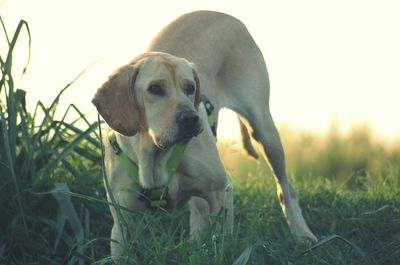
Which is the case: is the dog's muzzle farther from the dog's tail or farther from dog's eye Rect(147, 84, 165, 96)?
the dog's tail

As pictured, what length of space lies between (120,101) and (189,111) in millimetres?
444

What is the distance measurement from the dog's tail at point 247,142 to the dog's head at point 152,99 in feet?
4.74

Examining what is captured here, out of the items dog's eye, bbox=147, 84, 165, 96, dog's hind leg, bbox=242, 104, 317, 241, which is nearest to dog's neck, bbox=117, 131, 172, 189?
dog's eye, bbox=147, 84, 165, 96

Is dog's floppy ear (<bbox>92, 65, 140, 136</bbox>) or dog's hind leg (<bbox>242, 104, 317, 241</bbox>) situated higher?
dog's floppy ear (<bbox>92, 65, 140, 136</bbox>)

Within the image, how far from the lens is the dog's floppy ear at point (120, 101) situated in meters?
4.18

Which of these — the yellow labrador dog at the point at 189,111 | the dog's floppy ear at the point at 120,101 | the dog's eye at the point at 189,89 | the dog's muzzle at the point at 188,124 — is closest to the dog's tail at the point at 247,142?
the yellow labrador dog at the point at 189,111

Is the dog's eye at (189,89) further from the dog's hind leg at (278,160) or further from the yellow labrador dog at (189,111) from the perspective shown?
the dog's hind leg at (278,160)

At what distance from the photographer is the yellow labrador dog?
4137 millimetres

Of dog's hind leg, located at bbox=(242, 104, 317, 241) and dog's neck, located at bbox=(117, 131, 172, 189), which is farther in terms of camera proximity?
dog's hind leg, located at bbox=(242, 104, 317, 241)

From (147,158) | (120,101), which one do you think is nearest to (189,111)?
(120,101)

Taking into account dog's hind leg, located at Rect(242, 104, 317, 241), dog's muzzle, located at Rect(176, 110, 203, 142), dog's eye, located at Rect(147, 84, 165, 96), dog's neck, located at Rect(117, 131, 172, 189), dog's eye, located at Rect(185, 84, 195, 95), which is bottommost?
dog's hind leg, located at Rect(242, 104, 317, 241)

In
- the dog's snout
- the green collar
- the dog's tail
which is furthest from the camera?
the dog's tail

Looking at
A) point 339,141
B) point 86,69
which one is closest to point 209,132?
point 86,69

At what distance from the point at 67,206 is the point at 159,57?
114cm
